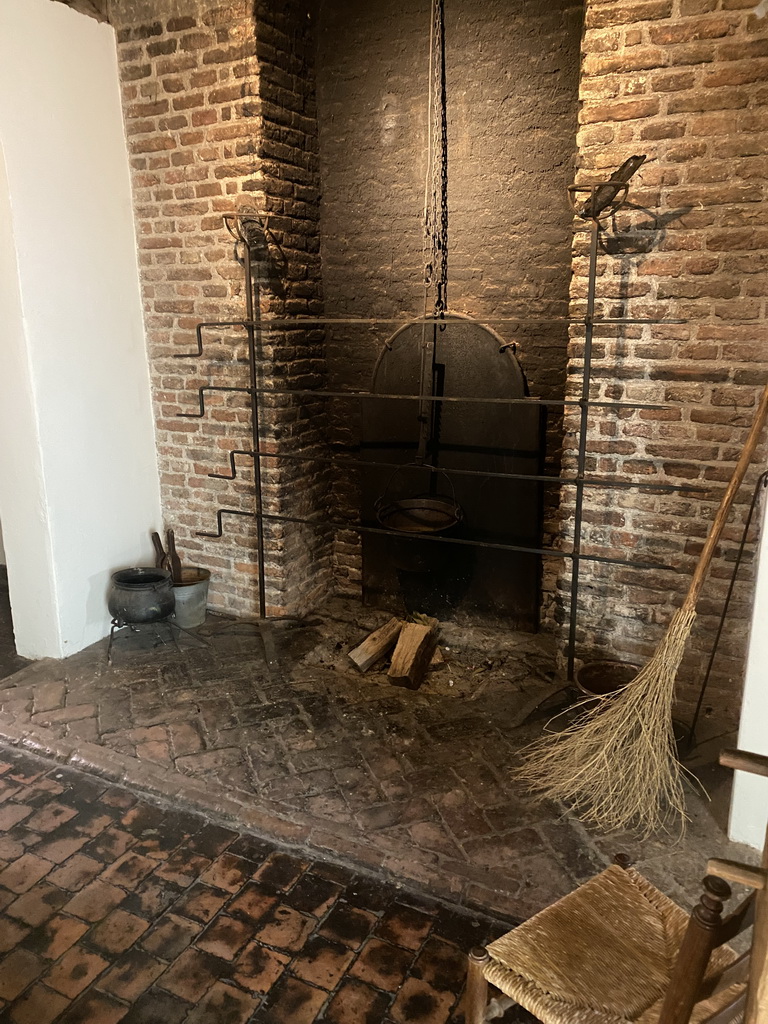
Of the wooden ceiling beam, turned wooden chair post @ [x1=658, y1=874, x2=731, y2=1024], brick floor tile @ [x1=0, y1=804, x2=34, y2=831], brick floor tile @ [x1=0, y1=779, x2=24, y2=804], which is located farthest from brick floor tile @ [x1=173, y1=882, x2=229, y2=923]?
the wooden ceiling beam

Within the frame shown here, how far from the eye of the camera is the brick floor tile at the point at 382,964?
78.2 inches

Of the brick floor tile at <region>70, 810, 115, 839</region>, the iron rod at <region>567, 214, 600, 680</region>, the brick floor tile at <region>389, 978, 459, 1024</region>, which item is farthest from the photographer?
the iron rod at <region>567, 214, 600, 680</region>

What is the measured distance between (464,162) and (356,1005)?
340cm

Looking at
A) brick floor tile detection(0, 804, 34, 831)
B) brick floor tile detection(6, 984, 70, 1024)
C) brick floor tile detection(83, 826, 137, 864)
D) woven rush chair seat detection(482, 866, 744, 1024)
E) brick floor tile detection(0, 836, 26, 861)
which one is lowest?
brick floor tile detection(6, 984, 70, 1024)

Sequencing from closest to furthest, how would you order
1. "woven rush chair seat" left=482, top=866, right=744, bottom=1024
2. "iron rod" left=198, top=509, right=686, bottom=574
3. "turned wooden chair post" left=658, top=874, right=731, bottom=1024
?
"turned wooden chair post" left=658, top=874, right=731, bottom=1024 < "woven rush chair seat" left=482, top=866, right=744, bottom=1024 < "iron rod" left=198, top=509, right=686, bottom=574

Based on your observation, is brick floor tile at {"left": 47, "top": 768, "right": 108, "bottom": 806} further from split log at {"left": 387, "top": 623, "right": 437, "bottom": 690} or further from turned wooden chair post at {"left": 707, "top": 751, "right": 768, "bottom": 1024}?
turned wooden chair post at {"left": 707, "top": 751, "right": 768, "bottom": 1024}

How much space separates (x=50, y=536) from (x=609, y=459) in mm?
2625

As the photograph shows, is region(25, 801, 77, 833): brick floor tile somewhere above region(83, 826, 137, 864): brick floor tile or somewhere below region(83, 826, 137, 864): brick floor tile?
above

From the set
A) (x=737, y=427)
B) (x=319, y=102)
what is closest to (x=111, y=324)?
(x=319, y=102)

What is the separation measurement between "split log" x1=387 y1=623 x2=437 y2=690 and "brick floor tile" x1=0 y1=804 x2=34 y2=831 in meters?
1.60

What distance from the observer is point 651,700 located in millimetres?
2525

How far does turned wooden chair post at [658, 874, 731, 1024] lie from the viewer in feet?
3.43

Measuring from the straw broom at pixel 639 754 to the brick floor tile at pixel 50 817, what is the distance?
1698mm

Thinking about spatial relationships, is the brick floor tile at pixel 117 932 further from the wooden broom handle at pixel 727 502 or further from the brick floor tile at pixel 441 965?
the wooden broom handle at pixel 727 502
